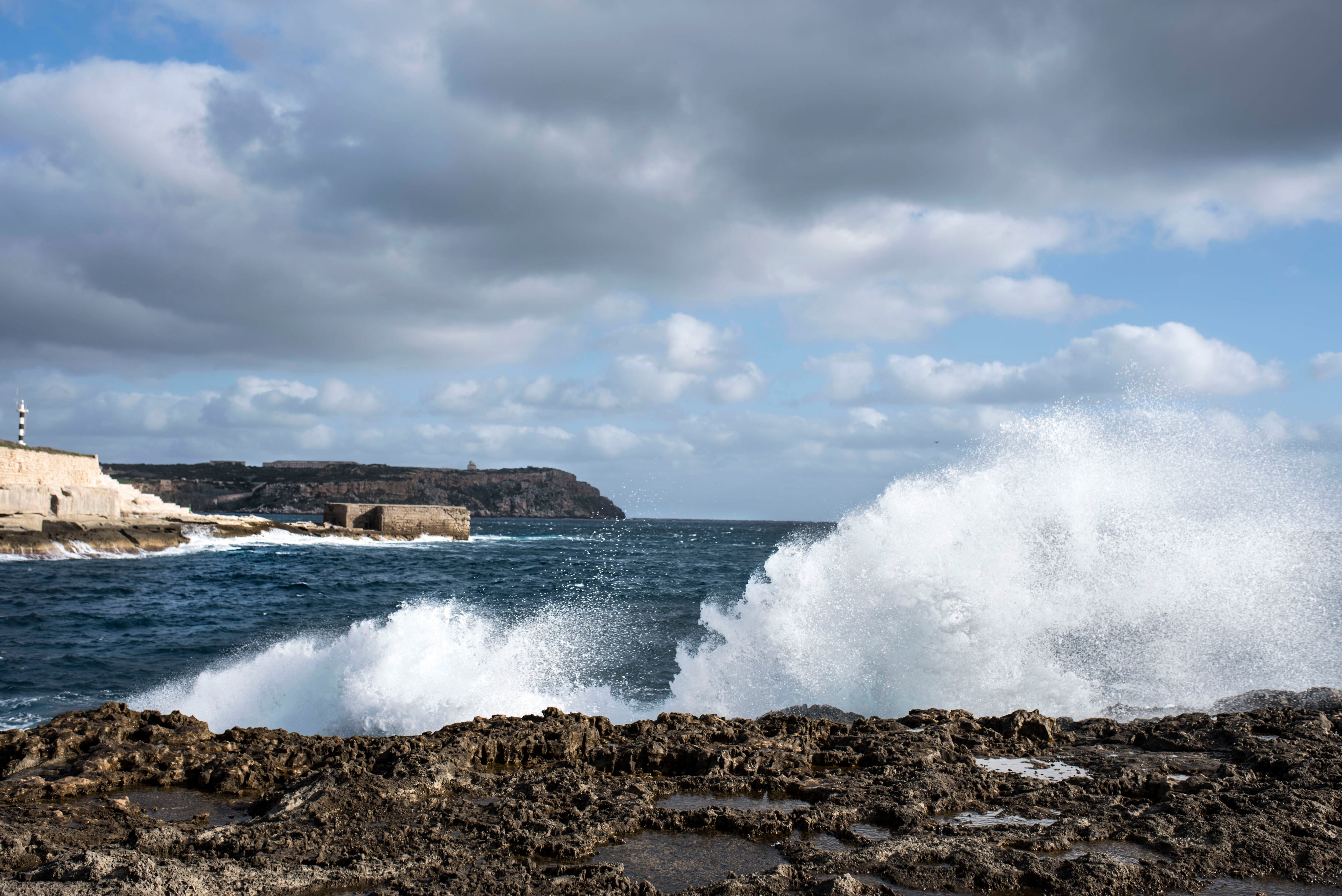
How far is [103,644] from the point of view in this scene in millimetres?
12820

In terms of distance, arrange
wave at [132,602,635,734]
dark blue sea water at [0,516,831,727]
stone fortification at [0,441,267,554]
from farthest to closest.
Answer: stone fortification at [0,441,267,554], dark blue sea water at [0,516,831,727], wave at [132,602,635,734]

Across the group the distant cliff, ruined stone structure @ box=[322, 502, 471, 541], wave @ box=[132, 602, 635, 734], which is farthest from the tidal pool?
the distant cliff

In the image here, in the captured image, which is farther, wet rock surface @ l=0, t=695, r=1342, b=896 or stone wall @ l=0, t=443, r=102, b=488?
stone wall @ l=0, t=443, r=102, b=488

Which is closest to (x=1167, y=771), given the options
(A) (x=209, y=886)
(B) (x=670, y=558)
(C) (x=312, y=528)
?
(A) (x=209, y=886)

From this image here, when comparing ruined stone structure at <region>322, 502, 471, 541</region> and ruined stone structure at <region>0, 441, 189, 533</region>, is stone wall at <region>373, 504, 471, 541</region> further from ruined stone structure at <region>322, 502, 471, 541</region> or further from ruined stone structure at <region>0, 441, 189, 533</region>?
ruined stone structure at <region>0, 441, 189, 533</region>

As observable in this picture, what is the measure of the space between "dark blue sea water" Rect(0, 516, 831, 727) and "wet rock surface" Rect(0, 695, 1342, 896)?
424 cm

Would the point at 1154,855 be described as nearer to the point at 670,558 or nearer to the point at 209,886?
the point at 209,886

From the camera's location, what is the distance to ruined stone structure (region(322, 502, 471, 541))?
58875mm

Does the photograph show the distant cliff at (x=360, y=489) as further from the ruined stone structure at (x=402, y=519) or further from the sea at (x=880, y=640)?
the sea at (x=880, y=640)

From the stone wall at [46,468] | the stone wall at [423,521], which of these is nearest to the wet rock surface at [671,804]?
the stone wall at [46,468]

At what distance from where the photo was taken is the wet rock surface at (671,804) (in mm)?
3648

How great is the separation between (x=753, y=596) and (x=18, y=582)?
2163 centimetres

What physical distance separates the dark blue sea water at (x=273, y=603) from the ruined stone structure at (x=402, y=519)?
16.8 metres

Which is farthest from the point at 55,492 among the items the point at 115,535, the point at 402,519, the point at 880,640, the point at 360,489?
the point at 360,489
